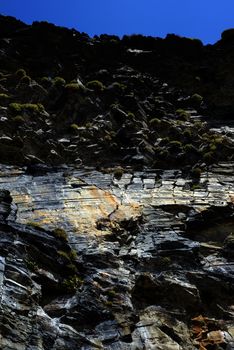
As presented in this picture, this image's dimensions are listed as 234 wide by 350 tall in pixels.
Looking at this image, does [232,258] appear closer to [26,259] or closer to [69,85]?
[26,259]

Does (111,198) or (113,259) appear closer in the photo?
(113,259)

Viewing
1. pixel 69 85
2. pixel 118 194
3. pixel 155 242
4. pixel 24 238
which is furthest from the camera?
pixel 69 85

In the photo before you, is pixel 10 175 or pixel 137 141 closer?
pixel 10 175

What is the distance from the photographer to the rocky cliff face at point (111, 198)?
70.7ft

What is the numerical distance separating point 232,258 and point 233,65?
32.4 metres

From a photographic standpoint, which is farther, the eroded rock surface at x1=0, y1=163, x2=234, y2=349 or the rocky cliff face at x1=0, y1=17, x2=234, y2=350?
the rocky cliff face at x1=0, y1=17, x2=234, y2=350

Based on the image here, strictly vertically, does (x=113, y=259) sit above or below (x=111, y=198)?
below

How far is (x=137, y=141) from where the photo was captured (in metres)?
40.9

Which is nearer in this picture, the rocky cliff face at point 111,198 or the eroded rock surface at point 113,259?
the eroded rock surface at point 113,259

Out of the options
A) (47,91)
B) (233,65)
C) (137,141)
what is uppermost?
(233,65)

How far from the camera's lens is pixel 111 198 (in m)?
32.0

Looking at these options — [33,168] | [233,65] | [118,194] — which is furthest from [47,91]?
[233,65]

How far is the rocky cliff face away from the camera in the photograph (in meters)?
21.5

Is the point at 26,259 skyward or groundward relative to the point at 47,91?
groundward
